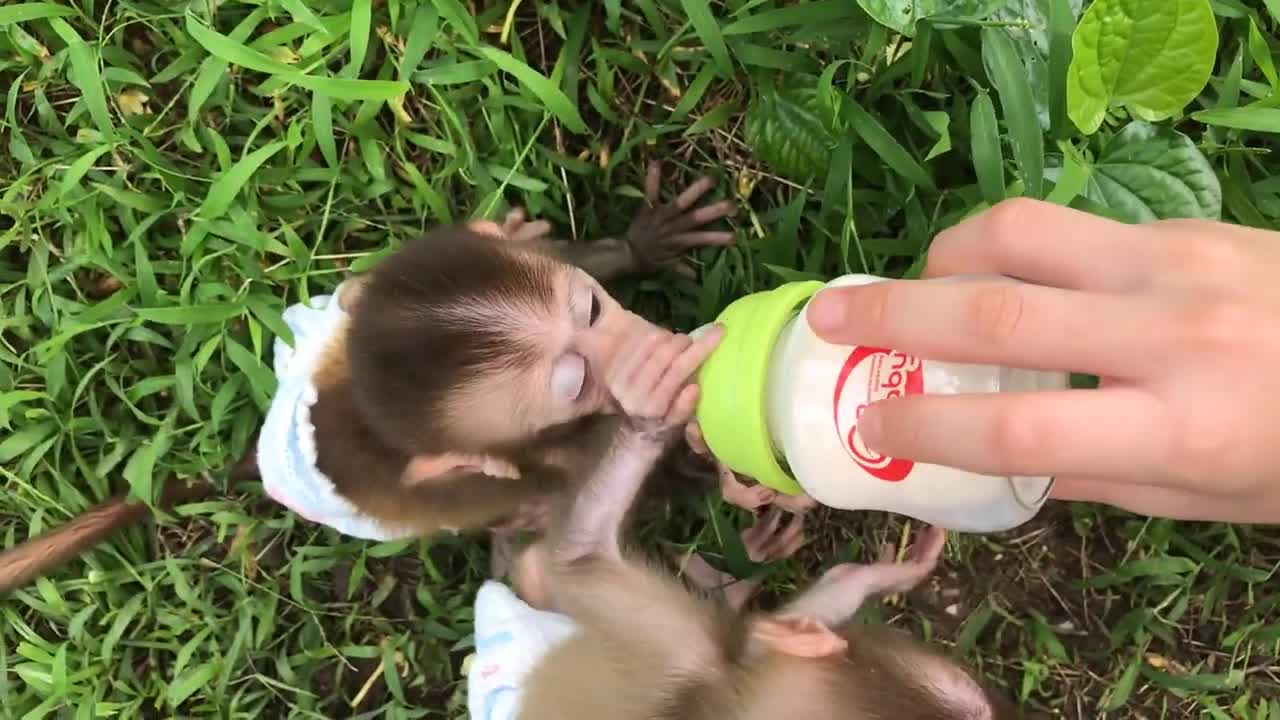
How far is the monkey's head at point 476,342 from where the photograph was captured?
215 centimetres

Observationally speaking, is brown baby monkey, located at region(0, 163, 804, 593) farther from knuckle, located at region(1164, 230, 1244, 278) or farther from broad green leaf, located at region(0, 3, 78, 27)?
knuckle, located at region(1164, 230, 1244, 278)

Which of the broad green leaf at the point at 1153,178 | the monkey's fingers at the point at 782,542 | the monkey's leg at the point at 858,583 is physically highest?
the broad green leaf at the point at 1153,178

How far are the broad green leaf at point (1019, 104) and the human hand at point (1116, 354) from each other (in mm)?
635

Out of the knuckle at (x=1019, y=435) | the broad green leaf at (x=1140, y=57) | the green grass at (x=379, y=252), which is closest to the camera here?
the knuckle at (x=1019, y=435)

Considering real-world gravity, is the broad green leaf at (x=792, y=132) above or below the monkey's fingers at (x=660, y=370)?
above

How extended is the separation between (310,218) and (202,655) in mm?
1251

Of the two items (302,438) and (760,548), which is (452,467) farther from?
(760,548)

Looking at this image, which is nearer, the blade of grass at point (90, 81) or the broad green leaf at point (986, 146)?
the broad green leaf at point (986, 146)

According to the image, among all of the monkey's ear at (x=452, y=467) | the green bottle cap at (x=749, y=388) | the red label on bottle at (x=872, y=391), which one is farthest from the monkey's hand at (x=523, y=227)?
the red label on bottle at (x=872, y=391)

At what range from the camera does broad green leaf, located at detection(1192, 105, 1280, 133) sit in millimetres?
2068

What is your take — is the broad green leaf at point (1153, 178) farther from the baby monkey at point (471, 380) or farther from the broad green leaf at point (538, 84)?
the broad green leaf at point (538, 84)

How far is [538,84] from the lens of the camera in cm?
256

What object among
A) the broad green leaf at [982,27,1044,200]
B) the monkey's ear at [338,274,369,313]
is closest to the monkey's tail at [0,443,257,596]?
the monkey's ear at [338,274,369,313]

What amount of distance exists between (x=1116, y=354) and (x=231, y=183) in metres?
2.21
